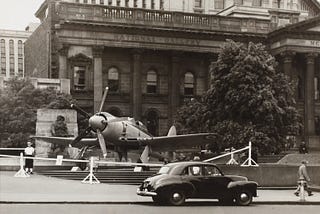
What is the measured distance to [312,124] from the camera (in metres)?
66.1

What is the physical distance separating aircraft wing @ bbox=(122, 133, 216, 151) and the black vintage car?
42.1ft

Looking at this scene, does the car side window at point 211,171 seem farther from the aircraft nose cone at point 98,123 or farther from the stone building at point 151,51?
the stone building at point 151,51

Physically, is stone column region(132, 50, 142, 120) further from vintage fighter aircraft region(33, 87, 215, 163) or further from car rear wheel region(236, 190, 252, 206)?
car rear wheel region(236, 190, 252, 206)

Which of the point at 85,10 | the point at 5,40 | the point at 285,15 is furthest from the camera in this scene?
the point at 285,15

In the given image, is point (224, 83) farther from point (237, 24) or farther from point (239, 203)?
point (237, 24)

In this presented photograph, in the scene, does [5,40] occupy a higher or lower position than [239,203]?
higher

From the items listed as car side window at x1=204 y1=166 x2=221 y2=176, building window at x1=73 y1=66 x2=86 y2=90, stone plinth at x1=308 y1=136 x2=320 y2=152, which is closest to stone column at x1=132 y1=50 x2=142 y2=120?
building window at x1=73 y1=66 x2=86 y2=90

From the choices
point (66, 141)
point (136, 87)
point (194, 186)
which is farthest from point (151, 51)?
point (194, 186)

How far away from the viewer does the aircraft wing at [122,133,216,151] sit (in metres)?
37.1

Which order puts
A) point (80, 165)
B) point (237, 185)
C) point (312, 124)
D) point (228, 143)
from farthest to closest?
1. point (312, 124)
2. point (228, 143)
3. point (80, 165)
4. point (237, 185)

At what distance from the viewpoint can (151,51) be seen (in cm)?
6581

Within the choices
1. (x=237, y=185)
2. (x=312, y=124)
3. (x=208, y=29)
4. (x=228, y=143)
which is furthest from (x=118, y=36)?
(x=237, y=185)

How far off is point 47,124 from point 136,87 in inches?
767

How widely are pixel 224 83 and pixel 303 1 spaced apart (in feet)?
167
